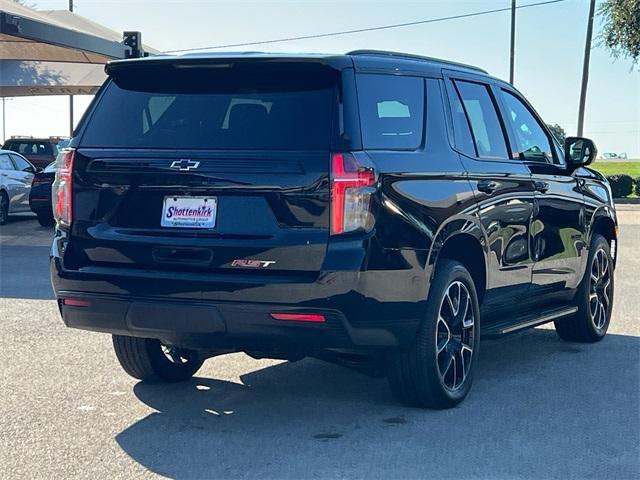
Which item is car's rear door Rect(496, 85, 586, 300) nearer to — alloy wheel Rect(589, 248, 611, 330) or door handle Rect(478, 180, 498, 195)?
alloy wheel Rect(589, 248, 611, 330)

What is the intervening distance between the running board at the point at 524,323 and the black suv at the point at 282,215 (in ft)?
1.22

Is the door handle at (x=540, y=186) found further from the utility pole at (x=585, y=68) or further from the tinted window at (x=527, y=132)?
the utility pole at (x=585, y=68)

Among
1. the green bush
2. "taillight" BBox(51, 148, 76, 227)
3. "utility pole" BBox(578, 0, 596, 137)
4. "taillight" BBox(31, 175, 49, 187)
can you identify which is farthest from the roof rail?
"utility pole" BBox(578, 0, 596, 137)

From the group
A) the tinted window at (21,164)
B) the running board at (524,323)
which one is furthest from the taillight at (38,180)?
the running board at (524,323)

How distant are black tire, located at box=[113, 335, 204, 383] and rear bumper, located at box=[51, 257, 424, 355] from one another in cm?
87

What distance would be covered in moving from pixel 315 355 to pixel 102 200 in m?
1.42

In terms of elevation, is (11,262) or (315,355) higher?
(315,355)

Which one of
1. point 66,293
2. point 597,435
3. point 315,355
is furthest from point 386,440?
point 66,293

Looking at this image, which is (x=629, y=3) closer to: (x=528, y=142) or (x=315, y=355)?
(x=528, y=142)

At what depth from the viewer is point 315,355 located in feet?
19.0

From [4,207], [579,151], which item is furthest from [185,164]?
[4,207]

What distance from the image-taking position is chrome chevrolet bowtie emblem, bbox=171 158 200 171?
5.48 metres

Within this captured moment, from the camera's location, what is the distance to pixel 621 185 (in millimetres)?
34500

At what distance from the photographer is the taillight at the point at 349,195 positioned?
5.25 metres
